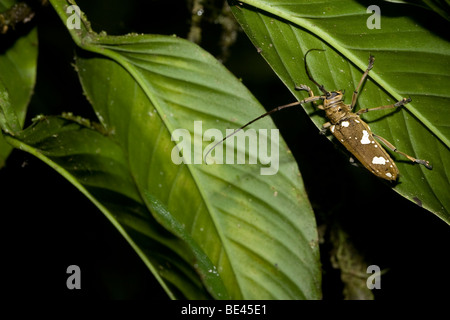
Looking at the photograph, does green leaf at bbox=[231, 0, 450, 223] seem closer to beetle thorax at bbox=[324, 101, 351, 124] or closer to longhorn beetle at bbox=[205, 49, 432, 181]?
longhorn beetle at bbox=[205, 49, 432, 181]

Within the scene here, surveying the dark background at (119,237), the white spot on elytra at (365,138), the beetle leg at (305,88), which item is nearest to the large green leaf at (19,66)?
the dark background at (119,237)

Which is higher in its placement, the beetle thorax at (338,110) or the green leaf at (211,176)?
the beetle thorax at (338,110)

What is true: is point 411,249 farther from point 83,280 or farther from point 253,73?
point 83,280

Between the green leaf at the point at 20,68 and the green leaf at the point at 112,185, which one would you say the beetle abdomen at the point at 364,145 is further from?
the green leaf at the point at 20,68

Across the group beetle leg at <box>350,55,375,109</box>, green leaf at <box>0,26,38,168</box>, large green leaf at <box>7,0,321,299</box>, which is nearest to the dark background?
green leaf at <box>0,26,38,168</box>

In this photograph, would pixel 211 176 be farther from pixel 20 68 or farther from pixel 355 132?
pixel 20 68

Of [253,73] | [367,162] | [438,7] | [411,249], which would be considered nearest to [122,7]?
[253,73]
